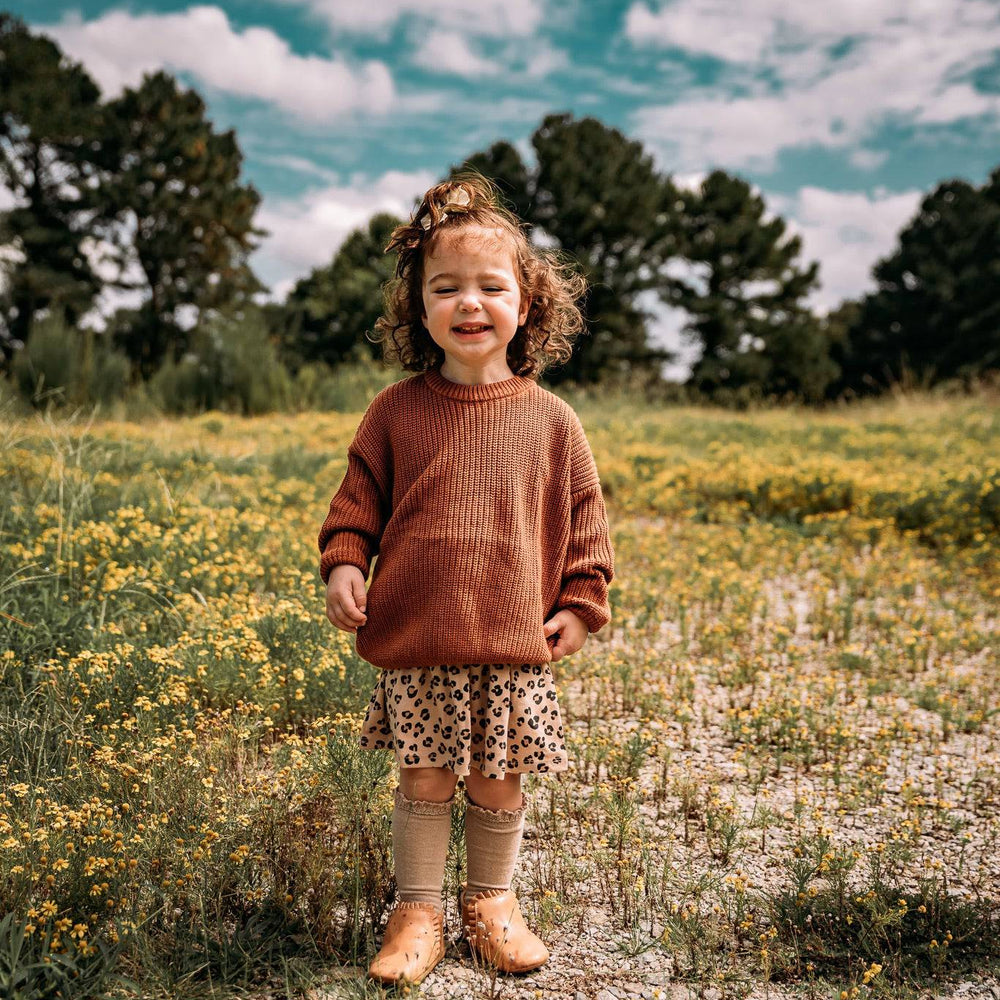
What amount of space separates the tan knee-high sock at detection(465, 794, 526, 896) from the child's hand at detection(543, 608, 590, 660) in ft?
1.33

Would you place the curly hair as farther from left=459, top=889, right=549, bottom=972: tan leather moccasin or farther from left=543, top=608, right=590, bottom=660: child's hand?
left=459, top=889, right=549, bottom=972: tan leather moccasin

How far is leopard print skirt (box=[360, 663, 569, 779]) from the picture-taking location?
1.97 meters

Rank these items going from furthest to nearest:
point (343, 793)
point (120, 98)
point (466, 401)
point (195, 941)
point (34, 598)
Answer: point (120, 98) → point (34, 598) → point (343, 793) → point (466, 401) → point (195, 941)

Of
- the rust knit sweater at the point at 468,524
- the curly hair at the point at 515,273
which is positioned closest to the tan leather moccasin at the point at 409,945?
the rust knit sweater at the point at 468,524

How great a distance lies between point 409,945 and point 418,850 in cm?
20

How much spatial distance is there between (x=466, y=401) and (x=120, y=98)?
2891cm

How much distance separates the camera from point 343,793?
2.32 m

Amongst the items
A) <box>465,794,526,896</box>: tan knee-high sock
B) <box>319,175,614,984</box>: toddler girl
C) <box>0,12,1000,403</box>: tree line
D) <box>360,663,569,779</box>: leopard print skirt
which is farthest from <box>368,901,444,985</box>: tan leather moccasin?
<box>0,12,1000,403</box>: tree line

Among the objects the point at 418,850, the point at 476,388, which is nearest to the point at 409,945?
the point at 418,850

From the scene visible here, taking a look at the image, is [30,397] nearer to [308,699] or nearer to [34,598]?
[34,598]

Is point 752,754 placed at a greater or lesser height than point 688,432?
lesser

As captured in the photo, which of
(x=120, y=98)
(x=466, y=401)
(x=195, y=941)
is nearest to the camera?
(x=195, y=941)

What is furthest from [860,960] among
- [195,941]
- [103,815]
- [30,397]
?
[30,397]

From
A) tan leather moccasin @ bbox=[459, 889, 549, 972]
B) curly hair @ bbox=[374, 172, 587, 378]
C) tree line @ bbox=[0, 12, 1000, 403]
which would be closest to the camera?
tan leather moccasin @ bbox=[459, 889, 549, 972]
